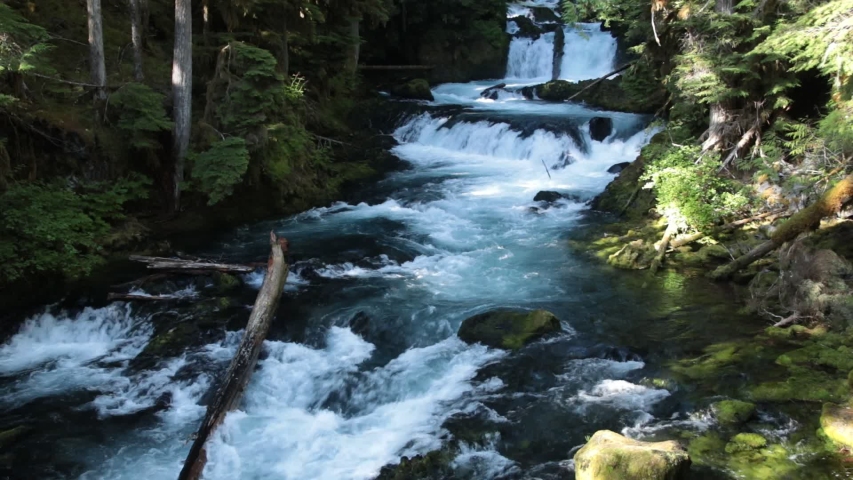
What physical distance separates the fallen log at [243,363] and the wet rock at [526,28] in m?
28.4

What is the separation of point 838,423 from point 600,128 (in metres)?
15.5

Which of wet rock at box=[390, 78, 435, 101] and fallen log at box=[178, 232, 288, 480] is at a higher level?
wet rock at box=[390, 78, 435, 101]

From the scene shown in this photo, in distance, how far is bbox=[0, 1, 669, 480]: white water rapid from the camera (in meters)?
7.48

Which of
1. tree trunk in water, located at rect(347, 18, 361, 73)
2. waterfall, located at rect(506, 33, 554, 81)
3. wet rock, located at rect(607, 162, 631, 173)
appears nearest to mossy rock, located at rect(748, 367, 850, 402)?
wet rock, located at rect(607, 162, 631, 173)

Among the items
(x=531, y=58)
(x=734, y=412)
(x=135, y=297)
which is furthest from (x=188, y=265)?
(x=531, y=58)

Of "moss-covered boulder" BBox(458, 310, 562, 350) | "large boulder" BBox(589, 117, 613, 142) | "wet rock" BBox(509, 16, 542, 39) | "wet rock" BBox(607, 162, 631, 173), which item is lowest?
"moss-covered boulder" BBox(458, 310, 562, 350)

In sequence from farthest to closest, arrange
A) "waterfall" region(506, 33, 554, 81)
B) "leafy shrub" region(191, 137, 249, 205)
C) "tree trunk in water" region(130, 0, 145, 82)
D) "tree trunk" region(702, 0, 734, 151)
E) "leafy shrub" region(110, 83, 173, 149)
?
1. "waterfall" region(506, 33, 554, 81)
2. "tree trunk in water" region(130, 0, 145, 82)
3. "tree trunk" region(702, 0, 734, 151)
4. "leafy shrub" region(191, 137, 249, 205)
5. "leafy shrub" region(110, 83, 173, 149)

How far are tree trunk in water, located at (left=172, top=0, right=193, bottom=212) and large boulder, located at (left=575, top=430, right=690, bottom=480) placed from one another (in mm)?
10842

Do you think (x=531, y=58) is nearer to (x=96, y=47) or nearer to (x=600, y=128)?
(x=600, y=128)

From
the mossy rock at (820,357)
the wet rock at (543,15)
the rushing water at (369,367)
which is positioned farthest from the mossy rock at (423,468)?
the wet rock at (543,15)

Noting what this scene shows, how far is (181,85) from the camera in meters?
13.5

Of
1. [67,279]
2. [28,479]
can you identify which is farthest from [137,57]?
[28,479]

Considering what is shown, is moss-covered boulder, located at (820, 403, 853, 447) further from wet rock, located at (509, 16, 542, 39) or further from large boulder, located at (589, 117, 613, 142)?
wet rock, located at (509, 16, 542, 39)

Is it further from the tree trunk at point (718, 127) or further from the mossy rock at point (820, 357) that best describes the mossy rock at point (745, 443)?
the tree trunk at point (718, 127)
